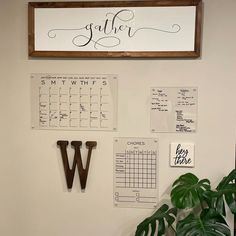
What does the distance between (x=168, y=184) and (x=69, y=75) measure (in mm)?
795

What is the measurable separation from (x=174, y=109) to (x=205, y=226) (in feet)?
1.99

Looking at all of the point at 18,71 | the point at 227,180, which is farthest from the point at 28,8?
the point at 227,180

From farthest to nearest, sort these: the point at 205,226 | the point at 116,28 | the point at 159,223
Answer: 1. the point at 116,28
2. the point at 159,223
3. the point at 205,226

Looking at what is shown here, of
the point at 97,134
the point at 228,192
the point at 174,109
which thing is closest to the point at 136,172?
the point at 97,134

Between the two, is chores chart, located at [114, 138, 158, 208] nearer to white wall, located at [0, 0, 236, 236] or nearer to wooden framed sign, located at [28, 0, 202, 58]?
white wall, located at [0, 0, 236, 236]

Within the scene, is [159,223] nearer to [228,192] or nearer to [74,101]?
[228,192]

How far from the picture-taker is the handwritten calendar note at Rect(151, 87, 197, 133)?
5.97ft

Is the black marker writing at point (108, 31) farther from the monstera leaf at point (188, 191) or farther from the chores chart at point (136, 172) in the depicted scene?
the monstera leaf at point (188, 191)

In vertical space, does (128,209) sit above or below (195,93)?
below

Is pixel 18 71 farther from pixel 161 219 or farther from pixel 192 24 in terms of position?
pixel 161 219

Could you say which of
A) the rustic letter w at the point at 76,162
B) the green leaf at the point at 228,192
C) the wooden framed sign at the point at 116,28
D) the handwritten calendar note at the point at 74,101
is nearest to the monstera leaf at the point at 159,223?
the green leaf at the point at 228,192

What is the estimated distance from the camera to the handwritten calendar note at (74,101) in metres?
1.87

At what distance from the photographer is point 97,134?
189 cm

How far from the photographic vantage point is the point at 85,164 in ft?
6.22
